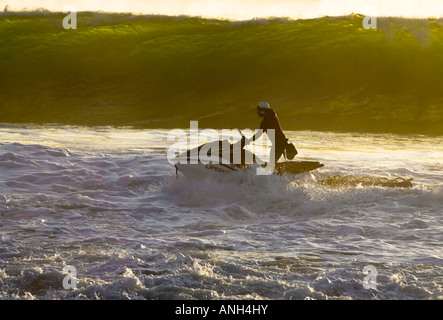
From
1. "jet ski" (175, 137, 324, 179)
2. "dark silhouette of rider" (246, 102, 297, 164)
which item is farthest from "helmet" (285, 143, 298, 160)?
"jet ski" (175, 137, 324, 179)

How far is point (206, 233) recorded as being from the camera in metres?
11.3

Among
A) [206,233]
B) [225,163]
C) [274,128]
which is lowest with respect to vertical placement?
[206,233]

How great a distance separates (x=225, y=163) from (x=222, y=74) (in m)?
35.8

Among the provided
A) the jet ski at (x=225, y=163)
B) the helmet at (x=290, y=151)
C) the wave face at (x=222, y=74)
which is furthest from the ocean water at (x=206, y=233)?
the wave face at (x=222, y=74)

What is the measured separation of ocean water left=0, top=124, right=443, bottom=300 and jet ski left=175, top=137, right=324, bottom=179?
0.82 feet

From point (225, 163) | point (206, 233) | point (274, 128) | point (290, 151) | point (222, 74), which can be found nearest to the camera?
point (206, 233)

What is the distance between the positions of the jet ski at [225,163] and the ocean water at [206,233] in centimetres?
25

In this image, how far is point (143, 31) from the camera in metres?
60.2

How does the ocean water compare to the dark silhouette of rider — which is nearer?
the ocean water

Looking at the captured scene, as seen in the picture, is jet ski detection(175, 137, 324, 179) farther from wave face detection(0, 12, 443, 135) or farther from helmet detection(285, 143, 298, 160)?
wave face detection(0, 12, 443, 135)

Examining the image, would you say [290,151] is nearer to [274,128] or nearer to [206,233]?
[274,128]

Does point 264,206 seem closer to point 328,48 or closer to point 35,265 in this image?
point 35,265

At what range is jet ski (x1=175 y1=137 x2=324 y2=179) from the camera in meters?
15.0

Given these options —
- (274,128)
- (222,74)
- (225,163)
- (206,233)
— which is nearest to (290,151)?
(274,128)
